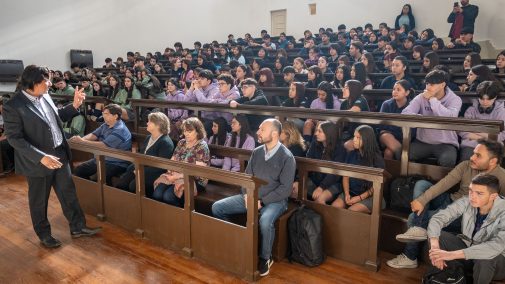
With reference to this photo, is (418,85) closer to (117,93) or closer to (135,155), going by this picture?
(135,155)

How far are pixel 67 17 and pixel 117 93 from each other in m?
5.86

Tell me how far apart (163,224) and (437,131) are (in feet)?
6.77

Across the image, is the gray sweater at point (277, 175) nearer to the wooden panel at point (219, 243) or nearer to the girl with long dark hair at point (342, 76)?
the wooden panel at point (219, 243)

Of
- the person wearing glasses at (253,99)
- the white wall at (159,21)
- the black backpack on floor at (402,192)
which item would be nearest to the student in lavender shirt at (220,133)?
the person wearing glasses at (253,99)

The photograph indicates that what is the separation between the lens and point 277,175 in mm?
2637

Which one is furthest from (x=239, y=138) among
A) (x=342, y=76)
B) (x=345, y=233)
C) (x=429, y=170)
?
(x=342, y=76)

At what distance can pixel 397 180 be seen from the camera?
9.03 ft

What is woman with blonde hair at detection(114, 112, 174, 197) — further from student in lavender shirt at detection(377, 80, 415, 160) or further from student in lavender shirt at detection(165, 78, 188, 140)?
student in lavender shirt at detection(377, 80, 415, 160)

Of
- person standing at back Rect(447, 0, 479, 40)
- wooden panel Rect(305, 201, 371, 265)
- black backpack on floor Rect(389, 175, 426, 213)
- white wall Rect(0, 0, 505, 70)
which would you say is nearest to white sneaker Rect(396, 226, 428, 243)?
wooden panel Rect(305, 201, 371, 265)

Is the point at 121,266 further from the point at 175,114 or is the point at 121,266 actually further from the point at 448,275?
the point at 175,114

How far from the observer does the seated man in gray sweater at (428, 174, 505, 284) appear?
2.13 m

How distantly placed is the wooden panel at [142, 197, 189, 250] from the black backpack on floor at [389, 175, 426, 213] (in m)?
1.38

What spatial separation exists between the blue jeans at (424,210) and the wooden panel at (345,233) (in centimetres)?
27

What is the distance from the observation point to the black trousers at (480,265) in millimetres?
2150
